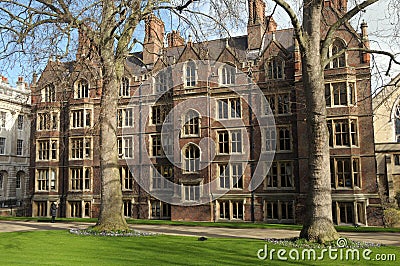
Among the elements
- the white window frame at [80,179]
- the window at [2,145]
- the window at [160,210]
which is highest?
the window at [2,145]

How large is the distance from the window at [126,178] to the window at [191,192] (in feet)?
17.1

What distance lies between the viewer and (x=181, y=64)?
2908cm

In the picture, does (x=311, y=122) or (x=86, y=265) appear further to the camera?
(x=311, y=122)

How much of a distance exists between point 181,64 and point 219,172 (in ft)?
27.5

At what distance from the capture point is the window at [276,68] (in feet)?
87.5

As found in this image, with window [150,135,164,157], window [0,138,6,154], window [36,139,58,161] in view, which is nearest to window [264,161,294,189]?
window [150,135,164,157]

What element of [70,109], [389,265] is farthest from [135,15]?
[70,109]

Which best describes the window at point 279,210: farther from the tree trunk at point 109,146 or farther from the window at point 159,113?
the tree trunk at point 109,146

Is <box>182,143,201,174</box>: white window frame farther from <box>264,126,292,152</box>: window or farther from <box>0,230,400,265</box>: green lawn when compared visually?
<box>0,230,400,265</box>: green lawn

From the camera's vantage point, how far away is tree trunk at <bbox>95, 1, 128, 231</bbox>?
1483 centimetres

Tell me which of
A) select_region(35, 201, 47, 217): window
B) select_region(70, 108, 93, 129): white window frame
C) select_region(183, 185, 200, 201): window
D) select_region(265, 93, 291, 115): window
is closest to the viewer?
select_region(265, 93, 291, 115): window

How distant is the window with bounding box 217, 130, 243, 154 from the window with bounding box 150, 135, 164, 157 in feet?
15.8

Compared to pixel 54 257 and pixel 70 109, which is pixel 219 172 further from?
pixel 54 257

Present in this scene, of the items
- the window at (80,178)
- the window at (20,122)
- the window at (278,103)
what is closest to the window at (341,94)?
the window at (278,103)
